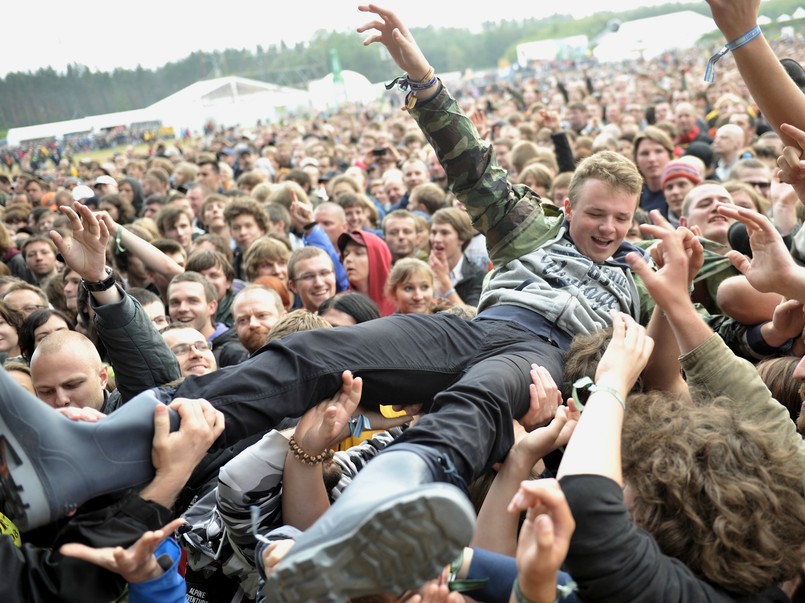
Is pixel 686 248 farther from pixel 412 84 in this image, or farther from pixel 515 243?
pixel 412 84

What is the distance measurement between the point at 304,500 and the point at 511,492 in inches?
25.6

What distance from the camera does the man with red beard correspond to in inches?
170

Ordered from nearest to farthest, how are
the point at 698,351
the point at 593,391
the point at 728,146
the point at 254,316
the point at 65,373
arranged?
1. the point at 593,391
2. the point at 698,351
3. the point at 65,373
4. the point at 254,316
5. the point at 728,146

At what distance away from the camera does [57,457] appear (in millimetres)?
2096

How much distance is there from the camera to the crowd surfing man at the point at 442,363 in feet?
5.57

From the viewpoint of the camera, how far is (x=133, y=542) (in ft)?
6.90

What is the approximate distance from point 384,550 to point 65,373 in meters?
2.11

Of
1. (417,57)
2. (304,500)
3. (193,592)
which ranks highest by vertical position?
(417,57)

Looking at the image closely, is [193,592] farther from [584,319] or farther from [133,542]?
[584,319]

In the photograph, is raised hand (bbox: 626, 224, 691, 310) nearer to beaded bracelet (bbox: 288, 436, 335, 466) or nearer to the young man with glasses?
beaded bracelet (bbox: 288, 436, 335, 466)

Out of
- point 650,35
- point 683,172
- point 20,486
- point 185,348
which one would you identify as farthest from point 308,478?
point 650,35

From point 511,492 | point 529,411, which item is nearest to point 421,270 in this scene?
point 529,411

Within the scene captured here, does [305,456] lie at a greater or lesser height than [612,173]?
lesser

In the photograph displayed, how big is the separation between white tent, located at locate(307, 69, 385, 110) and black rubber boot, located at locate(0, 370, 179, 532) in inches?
1160
